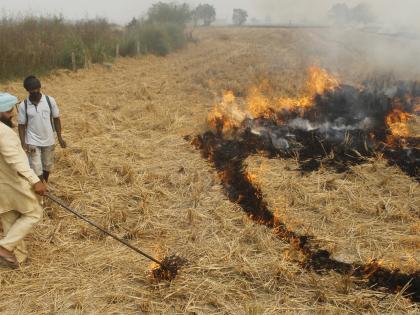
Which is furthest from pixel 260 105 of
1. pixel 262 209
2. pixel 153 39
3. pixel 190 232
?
pixel 153 39

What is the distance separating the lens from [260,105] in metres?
8.89

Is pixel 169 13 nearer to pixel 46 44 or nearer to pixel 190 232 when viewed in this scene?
pixel 46 44

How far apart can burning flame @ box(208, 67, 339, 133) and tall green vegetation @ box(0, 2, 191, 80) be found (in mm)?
6748

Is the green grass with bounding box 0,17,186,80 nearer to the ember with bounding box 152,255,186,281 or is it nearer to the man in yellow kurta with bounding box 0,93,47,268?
the man in yellow kurta with bounding box 0,93,47,268

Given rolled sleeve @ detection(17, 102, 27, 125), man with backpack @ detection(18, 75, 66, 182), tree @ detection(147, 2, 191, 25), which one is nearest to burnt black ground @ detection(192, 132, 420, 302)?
man with backpack @ detection(18, 75, 66, 182)

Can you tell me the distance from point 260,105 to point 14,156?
6.33 m

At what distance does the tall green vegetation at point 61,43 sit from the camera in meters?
12.1

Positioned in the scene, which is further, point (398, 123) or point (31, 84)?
point (398, 123)

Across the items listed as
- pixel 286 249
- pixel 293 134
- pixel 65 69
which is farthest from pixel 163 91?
pixel 286 249

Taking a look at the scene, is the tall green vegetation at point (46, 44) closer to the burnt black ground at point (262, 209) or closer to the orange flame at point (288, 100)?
the orange flame at point (288, 100)

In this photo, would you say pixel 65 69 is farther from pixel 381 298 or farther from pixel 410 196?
pixel 381 298

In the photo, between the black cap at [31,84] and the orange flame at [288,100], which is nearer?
the black cap at [31,84]

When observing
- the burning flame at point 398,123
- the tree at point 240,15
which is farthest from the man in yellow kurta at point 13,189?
the tree at point 240,15

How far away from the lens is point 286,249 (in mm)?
4211
